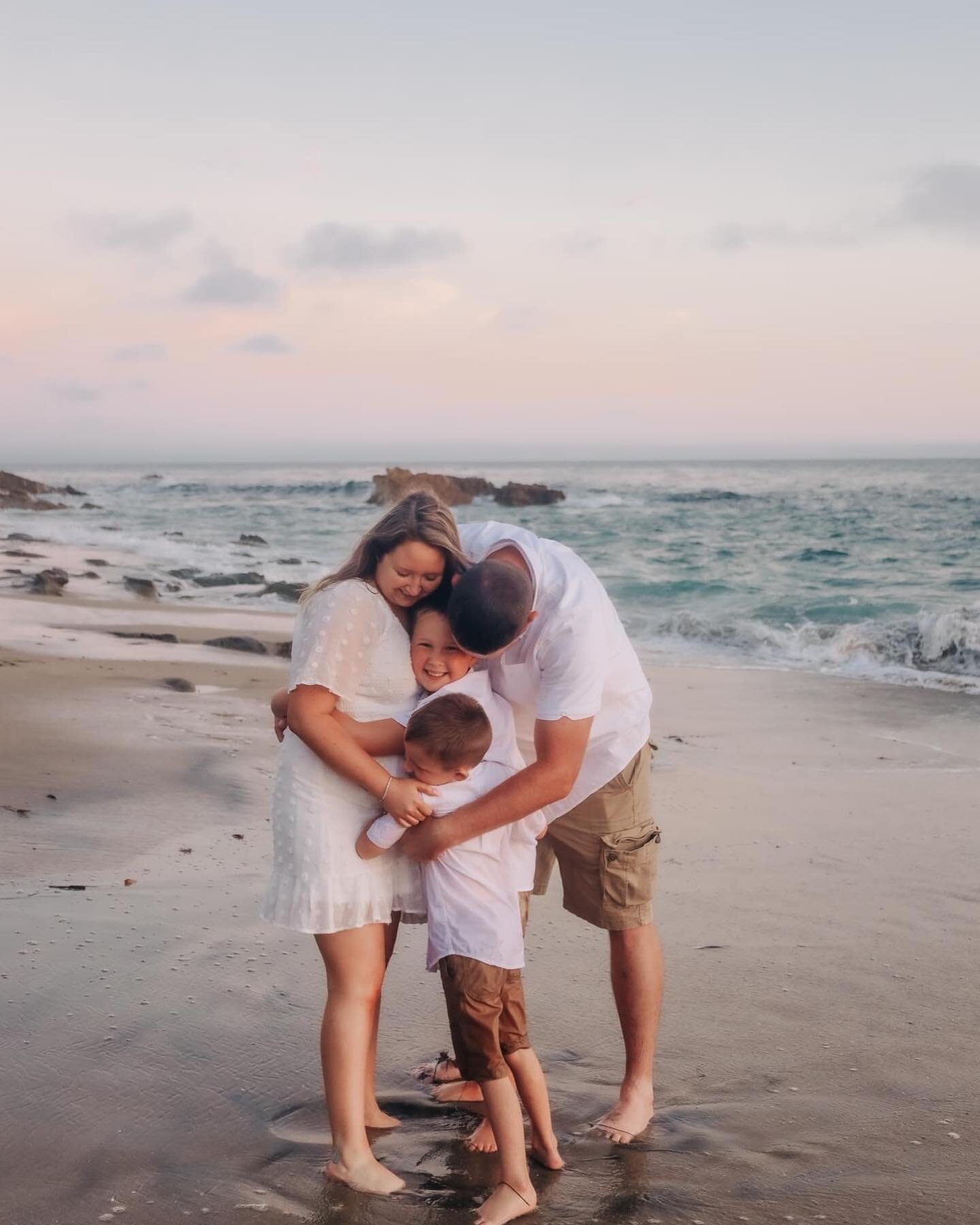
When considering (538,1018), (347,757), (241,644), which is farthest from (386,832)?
(241,644)

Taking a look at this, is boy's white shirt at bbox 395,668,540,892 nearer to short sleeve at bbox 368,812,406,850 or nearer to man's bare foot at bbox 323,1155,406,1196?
short sleeve at bbox 368,812,406,850

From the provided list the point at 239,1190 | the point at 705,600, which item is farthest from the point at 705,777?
the point at 705,600

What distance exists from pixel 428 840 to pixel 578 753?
15.9 inches

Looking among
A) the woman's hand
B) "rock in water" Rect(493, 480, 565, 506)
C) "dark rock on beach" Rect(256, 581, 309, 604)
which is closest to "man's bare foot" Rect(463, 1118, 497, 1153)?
the woman's hand

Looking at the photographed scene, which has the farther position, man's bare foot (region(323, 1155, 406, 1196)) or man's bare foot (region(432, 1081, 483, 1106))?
man's bare foot (region(432, 1081, 483, 1106))

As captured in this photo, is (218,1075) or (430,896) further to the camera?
(218,1075)

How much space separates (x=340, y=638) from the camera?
8.80 ft

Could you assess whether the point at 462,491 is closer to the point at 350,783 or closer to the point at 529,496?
the point at 529,496

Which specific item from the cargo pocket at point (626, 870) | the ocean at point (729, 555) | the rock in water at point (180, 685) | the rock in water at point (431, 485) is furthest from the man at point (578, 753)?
the rock in water at point (431, 485)

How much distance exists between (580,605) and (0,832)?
2.95m

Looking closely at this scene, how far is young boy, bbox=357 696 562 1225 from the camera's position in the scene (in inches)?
103

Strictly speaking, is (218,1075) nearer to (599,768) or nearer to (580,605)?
(599,768)

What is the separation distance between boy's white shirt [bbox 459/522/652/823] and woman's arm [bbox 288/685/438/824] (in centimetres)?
37

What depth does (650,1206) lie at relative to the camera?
2.60m
